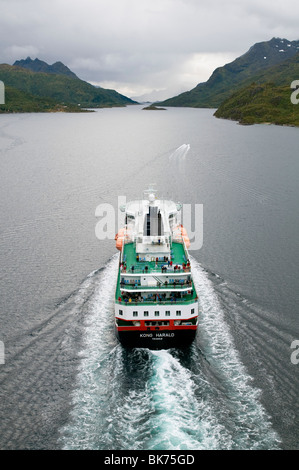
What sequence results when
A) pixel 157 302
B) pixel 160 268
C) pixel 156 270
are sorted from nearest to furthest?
pixel 157 302 < pixel 156 270 < pixel 160 268

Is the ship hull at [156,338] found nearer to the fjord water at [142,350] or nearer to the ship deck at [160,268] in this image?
the fjord water at [142,350]

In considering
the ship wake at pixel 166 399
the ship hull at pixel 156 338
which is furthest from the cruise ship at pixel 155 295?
the ship wake at pixel 166 399

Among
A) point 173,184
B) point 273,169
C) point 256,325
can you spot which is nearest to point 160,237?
point 256,325

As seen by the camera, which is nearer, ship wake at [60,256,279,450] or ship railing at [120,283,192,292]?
ship wake at [60,256,279,450]

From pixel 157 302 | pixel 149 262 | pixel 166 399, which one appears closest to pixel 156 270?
pixel 149 262

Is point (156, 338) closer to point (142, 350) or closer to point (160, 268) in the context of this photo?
point (142, 350)

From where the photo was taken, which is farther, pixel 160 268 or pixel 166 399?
pixel 160 268

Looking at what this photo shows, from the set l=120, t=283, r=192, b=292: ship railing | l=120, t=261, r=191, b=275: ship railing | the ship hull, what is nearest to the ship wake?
the ship hull

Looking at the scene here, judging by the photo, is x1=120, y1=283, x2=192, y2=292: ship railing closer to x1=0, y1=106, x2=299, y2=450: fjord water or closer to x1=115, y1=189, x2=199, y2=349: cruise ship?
x1=115, y1=189, x2=199, y2=349: cruise ship
